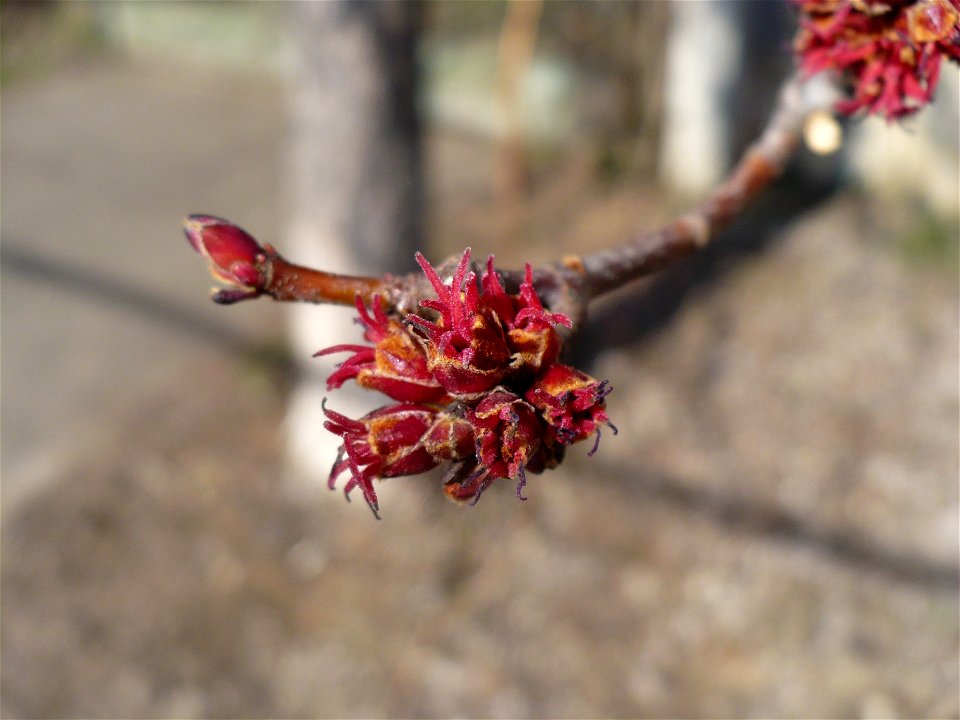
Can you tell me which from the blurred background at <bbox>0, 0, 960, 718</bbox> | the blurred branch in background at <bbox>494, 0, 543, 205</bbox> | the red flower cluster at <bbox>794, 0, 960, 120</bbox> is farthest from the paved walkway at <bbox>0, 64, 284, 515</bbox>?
the red flower cluster at <bbox>794, 0, 960, 120</bbox>

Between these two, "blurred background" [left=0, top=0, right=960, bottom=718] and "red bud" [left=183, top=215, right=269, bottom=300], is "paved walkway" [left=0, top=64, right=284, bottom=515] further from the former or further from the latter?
"red bud" [left=183, top=215, right=269, bottom=300]

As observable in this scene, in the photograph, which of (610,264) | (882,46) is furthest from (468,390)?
(882,46)

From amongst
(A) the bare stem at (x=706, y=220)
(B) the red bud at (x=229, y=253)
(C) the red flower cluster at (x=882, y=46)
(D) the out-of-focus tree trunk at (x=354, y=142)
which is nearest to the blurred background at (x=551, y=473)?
(D) the out-of-focus tree trunk at (x=354, y=142)

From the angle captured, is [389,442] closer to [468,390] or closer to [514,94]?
[468,390]

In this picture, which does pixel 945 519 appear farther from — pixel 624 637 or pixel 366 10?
pixel 366 10

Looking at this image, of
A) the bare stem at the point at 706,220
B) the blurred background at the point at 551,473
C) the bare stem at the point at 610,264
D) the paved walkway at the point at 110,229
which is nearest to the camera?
the bare stem at the point at 610,264

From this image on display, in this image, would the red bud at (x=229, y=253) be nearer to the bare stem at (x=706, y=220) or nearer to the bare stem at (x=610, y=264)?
the bare stem at (x=610, y=264)
